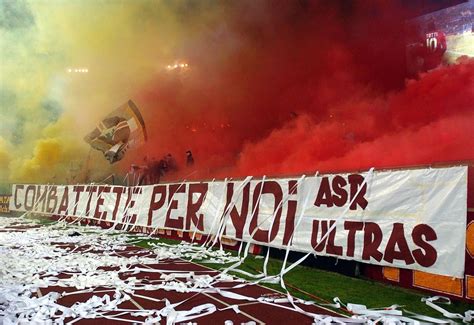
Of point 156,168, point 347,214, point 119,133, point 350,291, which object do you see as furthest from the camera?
point 119,133

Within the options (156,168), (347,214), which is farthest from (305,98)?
(156,168)

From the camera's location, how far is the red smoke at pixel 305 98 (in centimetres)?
862

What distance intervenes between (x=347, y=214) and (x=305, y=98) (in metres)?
7.33

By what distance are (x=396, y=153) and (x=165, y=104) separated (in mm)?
10776

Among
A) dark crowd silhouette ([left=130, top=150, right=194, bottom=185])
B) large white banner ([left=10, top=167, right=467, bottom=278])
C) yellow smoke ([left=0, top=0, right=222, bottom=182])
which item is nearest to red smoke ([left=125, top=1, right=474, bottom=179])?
dark crowd silhouette ([left=130, top=150, right=194, bottom=185])

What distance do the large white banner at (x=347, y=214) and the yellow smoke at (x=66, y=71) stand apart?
11.3 metres

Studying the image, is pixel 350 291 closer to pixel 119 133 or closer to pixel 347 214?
pixel 347 214

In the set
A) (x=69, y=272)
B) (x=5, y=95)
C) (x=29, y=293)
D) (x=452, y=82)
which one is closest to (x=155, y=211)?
(x=69, y=272)

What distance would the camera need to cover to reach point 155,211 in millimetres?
8844

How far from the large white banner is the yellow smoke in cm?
1134

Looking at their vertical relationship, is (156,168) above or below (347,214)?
above

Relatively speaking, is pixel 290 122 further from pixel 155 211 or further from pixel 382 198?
pixel 382 198

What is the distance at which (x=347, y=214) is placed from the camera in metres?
4.85

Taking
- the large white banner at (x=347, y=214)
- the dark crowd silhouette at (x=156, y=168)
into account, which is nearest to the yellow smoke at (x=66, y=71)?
the dark crowd silhouette at (x=156, y=168)
